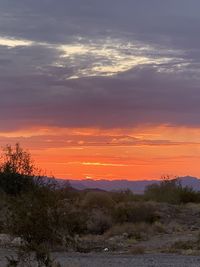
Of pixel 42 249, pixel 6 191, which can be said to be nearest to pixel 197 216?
pixel 6 191

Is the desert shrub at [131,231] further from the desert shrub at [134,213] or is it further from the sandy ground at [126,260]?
the sandy ground at [126,260]

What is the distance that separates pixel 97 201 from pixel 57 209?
28.4 m

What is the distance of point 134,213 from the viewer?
47562mm

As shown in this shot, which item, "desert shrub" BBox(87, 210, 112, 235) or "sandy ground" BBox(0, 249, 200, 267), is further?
"desert shrub" BBox(87, 210, 112, 235)

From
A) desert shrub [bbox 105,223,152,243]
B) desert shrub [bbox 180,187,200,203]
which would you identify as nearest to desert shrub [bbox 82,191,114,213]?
desert shrub [bbox 105,223,152,243]

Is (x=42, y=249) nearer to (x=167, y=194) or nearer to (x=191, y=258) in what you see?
(x=191, y=258)

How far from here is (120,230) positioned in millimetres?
40656

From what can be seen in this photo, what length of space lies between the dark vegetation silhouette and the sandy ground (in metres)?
1.03

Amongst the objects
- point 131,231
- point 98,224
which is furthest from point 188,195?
point 131,231

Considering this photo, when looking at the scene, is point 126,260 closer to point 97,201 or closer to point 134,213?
point 134,213

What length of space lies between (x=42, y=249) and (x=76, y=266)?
5243mm

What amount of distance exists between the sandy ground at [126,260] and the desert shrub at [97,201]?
72.6 feet

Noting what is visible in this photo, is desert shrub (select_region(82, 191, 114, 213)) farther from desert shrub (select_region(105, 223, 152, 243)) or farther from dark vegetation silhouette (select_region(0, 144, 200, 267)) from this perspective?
desert shrub (select_region(105, 223, 152, 243))

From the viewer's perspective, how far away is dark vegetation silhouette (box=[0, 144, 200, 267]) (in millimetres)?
19594
